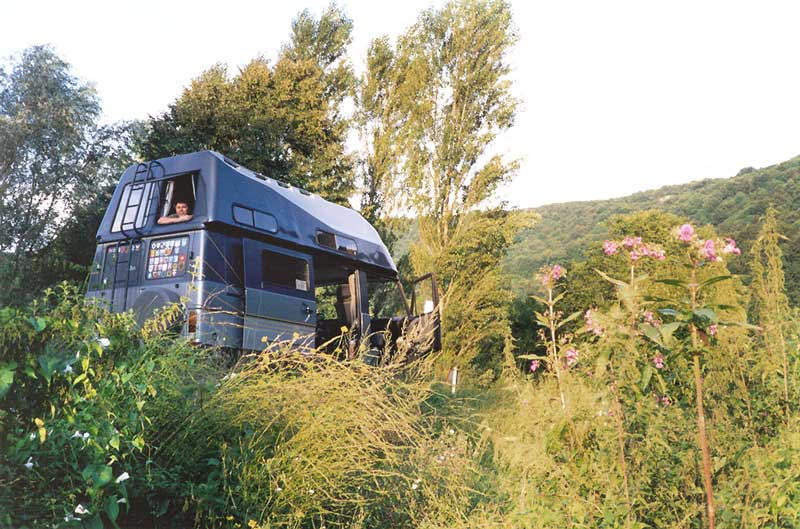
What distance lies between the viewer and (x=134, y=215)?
855 centimetres

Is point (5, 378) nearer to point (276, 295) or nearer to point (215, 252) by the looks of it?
point (215, 252)

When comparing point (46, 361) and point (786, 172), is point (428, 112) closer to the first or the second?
point (786, 172)

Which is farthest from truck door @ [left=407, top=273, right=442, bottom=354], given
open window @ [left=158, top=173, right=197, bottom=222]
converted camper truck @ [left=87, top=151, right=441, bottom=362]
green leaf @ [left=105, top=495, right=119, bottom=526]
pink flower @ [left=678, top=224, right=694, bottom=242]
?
pink flower @ [left=678, top=224, right=694, bottom=242]

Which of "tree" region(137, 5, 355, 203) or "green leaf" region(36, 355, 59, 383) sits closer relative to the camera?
"green leaf" region(36, 355, 59, 383)

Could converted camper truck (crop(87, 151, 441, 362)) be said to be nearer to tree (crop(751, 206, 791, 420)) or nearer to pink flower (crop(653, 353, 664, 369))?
tree (crop(751, 206, 791, 420))

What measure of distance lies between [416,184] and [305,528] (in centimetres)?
1625

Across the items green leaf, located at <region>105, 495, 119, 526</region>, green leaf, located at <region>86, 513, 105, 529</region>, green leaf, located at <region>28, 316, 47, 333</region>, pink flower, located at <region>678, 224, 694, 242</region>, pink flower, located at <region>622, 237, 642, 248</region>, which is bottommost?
green leaf, located at <region>86, 513, 105, 529</region>

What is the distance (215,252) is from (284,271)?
1100 millimetres

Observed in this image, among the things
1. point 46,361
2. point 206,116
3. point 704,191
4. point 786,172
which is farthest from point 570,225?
point 46,361

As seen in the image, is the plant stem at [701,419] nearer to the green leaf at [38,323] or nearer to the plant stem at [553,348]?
the plant stem at [553,348]

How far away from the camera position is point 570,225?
115 feet

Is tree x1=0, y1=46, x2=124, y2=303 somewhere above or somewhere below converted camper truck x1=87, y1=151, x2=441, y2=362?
above

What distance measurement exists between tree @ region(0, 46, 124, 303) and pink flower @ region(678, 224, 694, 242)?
15932 millimetres

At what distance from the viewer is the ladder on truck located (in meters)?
8.38
